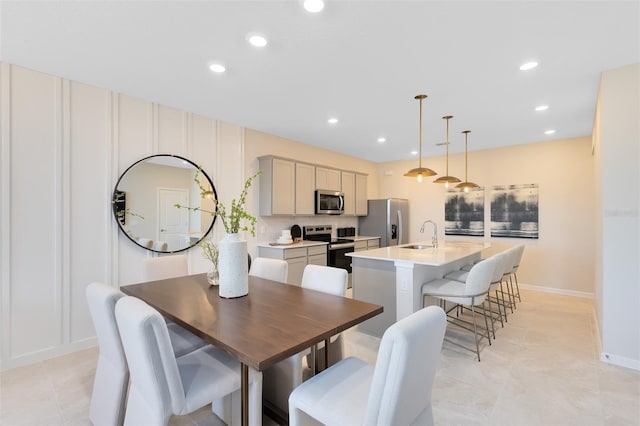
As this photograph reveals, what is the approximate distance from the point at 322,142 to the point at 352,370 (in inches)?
167

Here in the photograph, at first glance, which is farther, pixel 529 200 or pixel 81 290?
pixel 529 200

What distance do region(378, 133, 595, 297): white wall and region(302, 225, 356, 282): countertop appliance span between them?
2.44 meters

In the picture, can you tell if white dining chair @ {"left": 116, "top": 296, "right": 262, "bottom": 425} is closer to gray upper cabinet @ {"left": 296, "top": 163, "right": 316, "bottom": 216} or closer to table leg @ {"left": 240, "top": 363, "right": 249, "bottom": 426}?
table leg @ {"left": 240, "top": 363, "right": 249, "bottom": 426}

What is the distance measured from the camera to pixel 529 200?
5129mm

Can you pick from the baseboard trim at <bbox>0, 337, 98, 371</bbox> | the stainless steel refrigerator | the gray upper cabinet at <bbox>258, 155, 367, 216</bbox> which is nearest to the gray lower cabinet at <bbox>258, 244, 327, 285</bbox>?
the gray upper cabinet at <bbox>258, 155, 367, 216</bbox>

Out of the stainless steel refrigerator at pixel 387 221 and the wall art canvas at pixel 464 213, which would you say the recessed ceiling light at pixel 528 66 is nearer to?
the wall art canvas at pixel 464 213

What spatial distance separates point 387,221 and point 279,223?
2.33 m

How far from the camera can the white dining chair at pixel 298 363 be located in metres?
1.86

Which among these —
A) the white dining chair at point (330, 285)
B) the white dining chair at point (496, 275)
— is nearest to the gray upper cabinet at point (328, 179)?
the white dining chair at point (496, 275)

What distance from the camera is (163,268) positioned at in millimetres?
2875

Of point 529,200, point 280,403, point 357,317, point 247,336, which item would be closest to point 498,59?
point 357,317

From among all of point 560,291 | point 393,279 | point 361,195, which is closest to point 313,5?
point 393,279

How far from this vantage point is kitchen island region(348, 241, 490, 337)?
2.88m

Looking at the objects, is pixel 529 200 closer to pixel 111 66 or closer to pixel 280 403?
pixel 280 403
